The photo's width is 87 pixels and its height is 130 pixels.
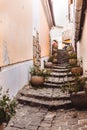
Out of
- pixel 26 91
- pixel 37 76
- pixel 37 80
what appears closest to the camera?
pixel 26 91

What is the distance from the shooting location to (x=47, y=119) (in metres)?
5.68

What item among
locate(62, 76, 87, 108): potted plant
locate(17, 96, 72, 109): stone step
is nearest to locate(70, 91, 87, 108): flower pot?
locate(62, 76, 87, 108): potted plant

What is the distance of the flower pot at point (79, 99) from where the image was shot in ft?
20.0

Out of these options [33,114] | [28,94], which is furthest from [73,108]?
[28,94]

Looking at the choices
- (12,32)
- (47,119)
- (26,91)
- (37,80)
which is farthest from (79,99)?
(37,80)

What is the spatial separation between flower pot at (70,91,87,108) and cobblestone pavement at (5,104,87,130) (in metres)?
0.17

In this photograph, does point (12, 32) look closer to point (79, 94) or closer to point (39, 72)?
point (79, 94)

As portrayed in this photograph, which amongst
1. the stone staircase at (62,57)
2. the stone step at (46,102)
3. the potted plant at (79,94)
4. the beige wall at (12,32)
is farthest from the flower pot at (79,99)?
Answer: the stone staircase at (62,57)

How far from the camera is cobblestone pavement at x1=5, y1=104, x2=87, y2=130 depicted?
16.7 feet

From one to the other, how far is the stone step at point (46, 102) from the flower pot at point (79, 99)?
29cm

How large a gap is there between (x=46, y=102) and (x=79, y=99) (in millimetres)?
1046

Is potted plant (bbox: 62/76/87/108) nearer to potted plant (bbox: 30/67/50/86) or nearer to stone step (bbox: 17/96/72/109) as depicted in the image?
stone step (bbox: 17/96/72/109)

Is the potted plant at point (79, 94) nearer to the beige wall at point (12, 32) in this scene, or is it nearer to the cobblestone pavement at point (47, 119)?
the cobblestone pavement at point (47, 119)

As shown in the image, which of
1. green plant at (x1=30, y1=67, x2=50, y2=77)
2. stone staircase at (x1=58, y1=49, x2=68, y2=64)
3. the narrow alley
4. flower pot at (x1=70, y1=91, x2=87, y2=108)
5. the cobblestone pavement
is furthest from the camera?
stone staircase at (x1=58, y1=49, x2=68, y2=64)
